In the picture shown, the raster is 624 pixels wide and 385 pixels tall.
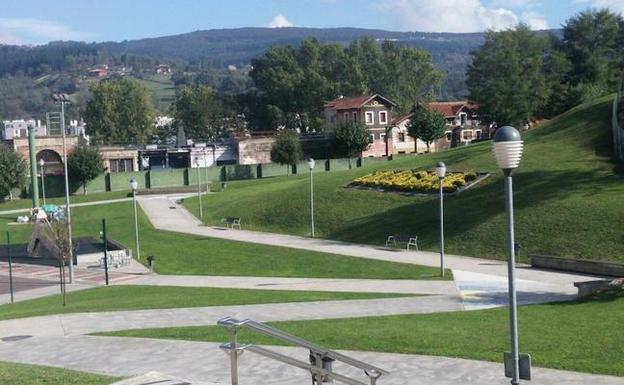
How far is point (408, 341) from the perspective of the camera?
17.5 meters

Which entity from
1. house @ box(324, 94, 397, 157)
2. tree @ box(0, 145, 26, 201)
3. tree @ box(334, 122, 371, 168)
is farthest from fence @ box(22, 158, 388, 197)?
house @ box(324, 94, 397, 157)

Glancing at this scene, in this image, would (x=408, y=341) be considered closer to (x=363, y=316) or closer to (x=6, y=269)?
(x=363, y=316)

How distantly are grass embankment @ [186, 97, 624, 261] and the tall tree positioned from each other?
2201cm

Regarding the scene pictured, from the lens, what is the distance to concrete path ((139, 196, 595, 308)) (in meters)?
25.9

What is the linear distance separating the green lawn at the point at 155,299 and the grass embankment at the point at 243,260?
4.77 m

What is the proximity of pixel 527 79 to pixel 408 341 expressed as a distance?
6114 centimetres

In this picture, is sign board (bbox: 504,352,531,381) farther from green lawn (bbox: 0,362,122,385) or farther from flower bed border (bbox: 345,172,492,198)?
flower bed border (bbox: 345,172,492,198)

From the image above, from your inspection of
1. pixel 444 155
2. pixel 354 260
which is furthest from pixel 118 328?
pixel 444 155

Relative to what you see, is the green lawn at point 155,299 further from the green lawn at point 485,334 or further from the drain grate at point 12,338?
the green lawn at point 485,334

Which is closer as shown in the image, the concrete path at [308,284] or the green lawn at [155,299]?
the green lawn at [155,299]

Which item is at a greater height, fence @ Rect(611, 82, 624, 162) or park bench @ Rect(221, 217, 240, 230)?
fence @ Rect(611, 82, 624, 162)

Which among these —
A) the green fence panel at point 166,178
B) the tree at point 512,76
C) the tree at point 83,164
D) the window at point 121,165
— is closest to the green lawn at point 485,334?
the tree at point 512,76

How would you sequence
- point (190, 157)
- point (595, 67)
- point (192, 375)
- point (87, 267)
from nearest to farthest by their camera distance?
1. point (192, 375)
2. point (87, 267)
3. point (595, 67)
4. point (190, 157)

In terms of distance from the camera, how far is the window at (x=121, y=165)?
9656 centimetres
